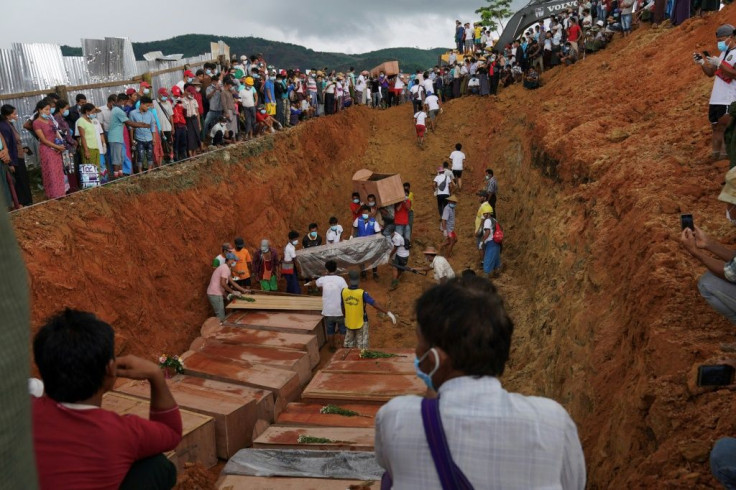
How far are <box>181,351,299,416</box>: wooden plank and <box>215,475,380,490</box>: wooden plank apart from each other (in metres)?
2.98

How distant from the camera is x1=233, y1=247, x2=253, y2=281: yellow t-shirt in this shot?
555 inches

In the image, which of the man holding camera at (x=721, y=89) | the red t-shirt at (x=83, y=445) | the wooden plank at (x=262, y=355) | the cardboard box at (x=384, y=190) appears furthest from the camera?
the cardboard box at (x=384, y=190)

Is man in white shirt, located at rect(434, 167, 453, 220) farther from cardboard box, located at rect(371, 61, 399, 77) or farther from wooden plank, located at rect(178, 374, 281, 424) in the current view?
cardboard box, located at rect(371, 61, 399, 77)

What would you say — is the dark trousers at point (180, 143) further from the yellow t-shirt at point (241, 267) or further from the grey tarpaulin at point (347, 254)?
the grey tarpaulin at point (347, 254)

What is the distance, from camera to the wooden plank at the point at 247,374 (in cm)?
1003

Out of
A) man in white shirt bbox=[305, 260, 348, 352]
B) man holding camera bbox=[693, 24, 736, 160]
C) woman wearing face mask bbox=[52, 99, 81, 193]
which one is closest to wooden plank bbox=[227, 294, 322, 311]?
man in white shirt bbox=[305, 260, 348, 352]

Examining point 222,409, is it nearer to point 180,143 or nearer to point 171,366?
point 171,366

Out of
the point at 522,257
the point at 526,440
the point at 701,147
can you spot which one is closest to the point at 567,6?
the point at 522,257

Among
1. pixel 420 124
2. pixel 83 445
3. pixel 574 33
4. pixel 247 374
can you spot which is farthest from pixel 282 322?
pixel 574 33

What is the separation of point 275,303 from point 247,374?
2.99 metres

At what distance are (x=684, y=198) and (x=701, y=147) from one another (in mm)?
1898

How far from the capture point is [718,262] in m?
4.66

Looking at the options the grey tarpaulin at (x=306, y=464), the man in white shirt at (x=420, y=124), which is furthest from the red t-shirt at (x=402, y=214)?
the grey tarpaulin at (x=306, y=464)

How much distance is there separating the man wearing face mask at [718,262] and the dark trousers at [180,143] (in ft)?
42.3
